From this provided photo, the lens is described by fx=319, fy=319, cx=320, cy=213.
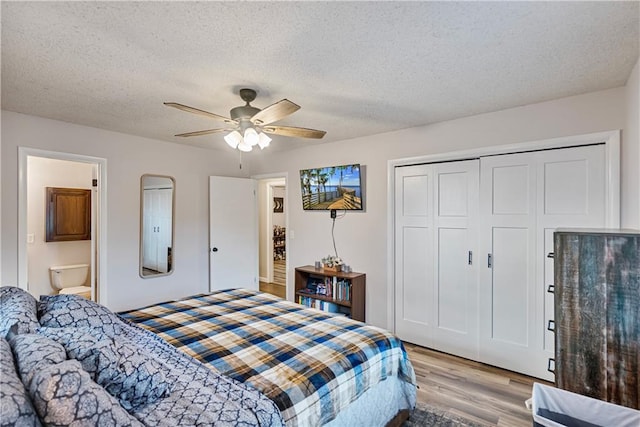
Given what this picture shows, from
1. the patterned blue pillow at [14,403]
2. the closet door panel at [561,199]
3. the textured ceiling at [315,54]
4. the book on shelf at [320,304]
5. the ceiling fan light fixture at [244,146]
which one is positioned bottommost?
the book on shelf at [320,304]

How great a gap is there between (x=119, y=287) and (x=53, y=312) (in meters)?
2.40

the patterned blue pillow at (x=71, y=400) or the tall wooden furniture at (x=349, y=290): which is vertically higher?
the patterned blue pillow at (x=71, y=400)

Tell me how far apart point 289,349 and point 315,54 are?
173cm

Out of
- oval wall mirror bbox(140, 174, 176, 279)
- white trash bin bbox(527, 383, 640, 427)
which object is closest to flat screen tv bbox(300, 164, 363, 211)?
oval wall mirror bbox(140, 174, 176, 279)

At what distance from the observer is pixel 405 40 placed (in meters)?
1.77

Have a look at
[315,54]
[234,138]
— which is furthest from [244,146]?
[315,54]

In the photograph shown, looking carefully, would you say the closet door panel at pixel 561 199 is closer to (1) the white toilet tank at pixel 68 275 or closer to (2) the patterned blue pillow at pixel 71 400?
(2) the patterned blue pillow at pixel 71 400

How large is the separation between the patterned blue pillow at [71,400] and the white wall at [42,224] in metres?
4.43

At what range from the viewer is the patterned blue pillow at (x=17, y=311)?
1317 millimetres

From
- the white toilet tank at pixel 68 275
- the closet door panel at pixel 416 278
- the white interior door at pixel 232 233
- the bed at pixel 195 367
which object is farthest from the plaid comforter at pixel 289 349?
the white toilet tank at pixel 68 275

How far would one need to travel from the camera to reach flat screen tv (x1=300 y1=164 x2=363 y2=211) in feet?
13.1

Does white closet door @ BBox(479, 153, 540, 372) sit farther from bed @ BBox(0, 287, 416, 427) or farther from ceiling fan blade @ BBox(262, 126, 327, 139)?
ceiling fan blade @ BBox(262, 126, 327, 139)

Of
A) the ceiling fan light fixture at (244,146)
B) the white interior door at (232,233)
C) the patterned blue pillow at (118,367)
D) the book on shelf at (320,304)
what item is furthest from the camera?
the white interior door at (232,233)

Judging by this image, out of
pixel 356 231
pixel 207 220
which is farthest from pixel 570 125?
pixel 207 220
